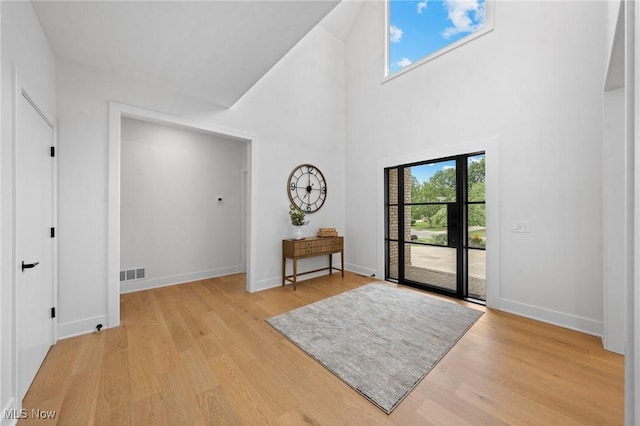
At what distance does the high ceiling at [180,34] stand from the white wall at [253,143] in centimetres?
32

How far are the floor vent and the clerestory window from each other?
511cm

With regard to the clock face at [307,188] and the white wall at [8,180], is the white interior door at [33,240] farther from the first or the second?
the clock face at [307,188]

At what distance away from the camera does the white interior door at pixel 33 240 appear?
5.25 feet

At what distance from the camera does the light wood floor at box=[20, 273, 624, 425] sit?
4.79 feet

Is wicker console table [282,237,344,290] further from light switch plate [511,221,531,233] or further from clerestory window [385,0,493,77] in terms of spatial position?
clerestory window [385,0,493,77]

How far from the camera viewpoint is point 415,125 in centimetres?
387

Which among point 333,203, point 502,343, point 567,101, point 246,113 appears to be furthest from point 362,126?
point 502,343

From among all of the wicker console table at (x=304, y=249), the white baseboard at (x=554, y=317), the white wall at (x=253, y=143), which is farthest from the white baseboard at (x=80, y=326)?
the white baseboard at (x=554, y=317)

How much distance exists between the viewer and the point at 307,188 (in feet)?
14.4

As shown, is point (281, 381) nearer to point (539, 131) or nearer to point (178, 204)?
point (178, 204)

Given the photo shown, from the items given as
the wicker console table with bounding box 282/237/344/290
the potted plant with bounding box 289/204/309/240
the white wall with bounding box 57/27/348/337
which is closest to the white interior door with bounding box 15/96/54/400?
the white wall with bounding box 57/27/348/337

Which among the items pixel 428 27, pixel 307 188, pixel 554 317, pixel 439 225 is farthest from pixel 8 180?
pixel 428 27

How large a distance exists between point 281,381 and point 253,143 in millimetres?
3060

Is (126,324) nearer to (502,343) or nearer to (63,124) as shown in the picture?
(63,124)
